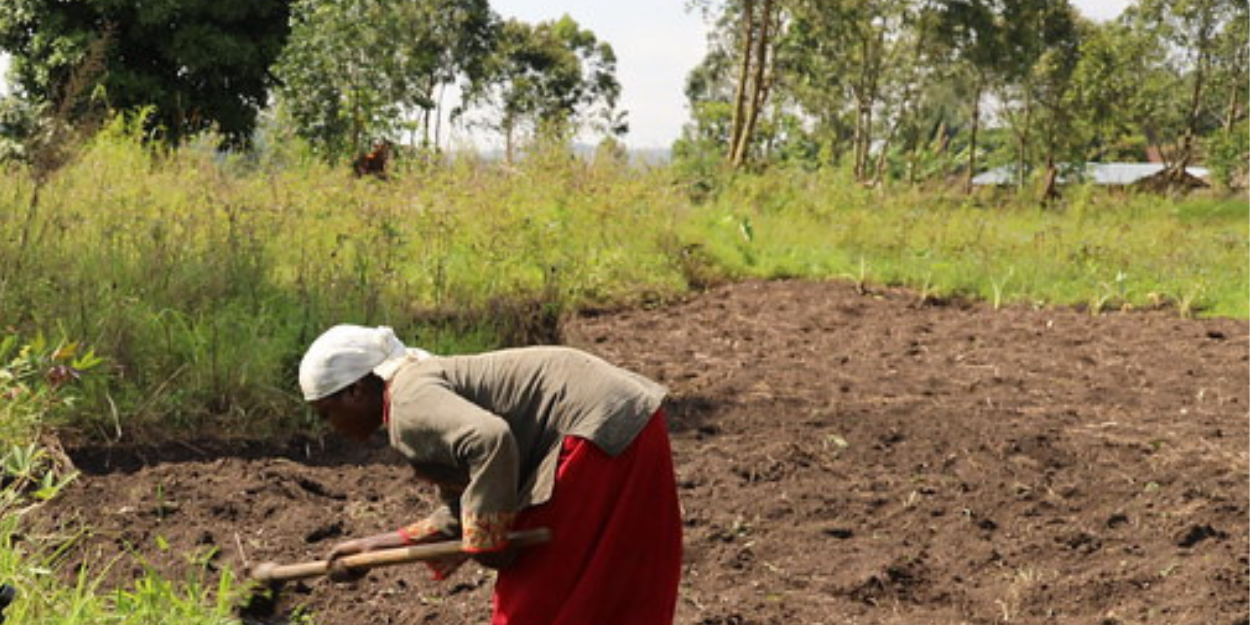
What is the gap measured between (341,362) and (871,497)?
2818mm

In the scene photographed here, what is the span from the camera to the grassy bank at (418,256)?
5.47 metres

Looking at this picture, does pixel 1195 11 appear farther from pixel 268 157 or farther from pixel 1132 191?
pixel 268 157

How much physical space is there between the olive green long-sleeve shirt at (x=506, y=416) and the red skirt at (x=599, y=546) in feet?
0.16

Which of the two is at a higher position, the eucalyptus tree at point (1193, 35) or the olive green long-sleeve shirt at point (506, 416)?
the eucalyptus tree at point (1193, 35)

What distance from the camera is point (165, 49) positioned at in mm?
19469

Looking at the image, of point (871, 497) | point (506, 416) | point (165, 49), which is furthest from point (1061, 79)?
point (506, 416)

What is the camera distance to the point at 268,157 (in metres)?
9.91

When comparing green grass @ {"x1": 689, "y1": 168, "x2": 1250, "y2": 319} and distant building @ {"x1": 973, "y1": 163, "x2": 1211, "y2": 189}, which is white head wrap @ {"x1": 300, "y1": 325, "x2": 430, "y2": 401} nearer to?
green grass @ {"x1": 689, "y1": 168, "x2": 1250, "y2": 319}

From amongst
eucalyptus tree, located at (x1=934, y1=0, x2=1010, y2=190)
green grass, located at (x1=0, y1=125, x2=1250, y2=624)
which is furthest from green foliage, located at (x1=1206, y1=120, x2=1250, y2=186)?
green grass, located at (x1=0, y1=125, x2=1250, y2=624)

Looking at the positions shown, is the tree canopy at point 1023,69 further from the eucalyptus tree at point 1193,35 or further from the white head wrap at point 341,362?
the white head wrap at point 341,362

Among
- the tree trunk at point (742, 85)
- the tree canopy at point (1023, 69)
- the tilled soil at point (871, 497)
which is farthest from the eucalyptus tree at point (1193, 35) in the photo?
the tilled soil at point (871, 497)

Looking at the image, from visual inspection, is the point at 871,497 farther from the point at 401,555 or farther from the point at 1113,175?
the point at 1113,175

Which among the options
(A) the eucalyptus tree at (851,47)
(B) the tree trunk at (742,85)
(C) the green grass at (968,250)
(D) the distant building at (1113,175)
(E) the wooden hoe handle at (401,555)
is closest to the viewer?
(E) the wooden hoe handle at (401,555)

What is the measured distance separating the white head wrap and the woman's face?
4 cm
